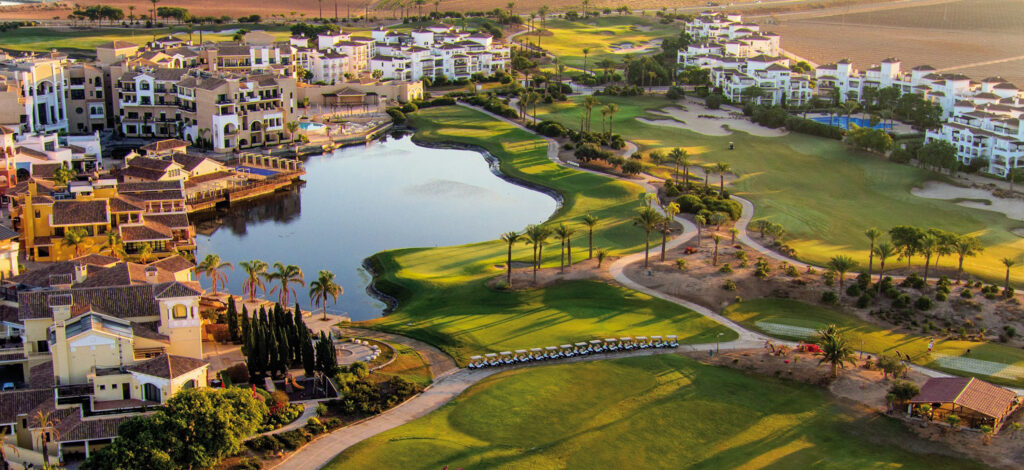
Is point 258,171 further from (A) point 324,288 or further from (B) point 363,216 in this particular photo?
(A) point 324,288

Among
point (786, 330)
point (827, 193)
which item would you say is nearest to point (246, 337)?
point (786, 330)

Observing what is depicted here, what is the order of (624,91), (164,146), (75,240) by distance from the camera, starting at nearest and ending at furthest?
1. (75,240)
2. (164,146)
3. (624,91)

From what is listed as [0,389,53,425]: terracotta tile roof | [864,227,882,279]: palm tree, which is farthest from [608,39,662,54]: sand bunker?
[0,389,53,425]: terracotta tile roof

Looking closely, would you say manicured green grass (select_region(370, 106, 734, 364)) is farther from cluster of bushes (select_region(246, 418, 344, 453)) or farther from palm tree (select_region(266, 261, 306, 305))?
cluster of bushes (select_region(246, 418, 344, 453))

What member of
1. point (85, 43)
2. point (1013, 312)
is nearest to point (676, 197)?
point (1013, 312)

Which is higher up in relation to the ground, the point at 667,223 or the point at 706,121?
the point at 706,121

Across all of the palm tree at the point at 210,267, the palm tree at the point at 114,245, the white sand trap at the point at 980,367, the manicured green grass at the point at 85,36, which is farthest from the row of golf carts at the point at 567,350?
the manicured green grass at the point at 85,36
